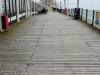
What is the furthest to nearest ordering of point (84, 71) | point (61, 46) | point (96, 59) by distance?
point (61, 46) → point (96, 59) → point (84, 71)

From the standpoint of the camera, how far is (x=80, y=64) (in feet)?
20.2

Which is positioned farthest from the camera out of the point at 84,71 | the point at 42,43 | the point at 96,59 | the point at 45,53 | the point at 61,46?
the point at 42,43

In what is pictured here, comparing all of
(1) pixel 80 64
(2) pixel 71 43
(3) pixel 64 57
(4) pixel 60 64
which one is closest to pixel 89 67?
(1) pixel 80 64

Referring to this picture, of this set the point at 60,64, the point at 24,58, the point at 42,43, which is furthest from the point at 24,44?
the point at 60,64

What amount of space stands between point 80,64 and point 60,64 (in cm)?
57

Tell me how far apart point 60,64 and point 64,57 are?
0.83 metres

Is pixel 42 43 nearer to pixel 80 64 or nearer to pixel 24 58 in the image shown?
pixel 24 58

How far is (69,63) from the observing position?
626cm

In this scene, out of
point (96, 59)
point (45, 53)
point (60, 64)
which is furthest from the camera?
point (45, 53)

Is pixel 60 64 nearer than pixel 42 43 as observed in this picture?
Yes

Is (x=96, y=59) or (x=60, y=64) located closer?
(x=60, y=64)

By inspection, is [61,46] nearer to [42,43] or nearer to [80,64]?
[42,43]

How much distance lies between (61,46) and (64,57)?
1784mm

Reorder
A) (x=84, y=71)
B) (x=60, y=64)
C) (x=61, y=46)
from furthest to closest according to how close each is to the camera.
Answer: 1. (x=61, y=46)
2. (x=60, y=64)
3. (x=84, y=71)
